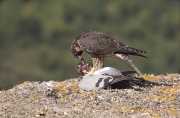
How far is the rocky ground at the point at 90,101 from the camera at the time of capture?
1072 cm

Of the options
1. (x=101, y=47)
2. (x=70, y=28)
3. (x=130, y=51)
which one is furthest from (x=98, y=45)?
(x=70, y=28)

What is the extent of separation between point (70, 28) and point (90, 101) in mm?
74645

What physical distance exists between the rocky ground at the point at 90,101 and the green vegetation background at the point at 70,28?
179ft

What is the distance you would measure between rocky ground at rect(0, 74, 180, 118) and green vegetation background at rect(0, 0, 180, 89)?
179ft

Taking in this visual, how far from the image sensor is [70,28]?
86000 mm

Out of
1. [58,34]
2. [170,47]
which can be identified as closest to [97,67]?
[170,47]

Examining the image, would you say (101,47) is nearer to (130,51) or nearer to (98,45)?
(98,45)

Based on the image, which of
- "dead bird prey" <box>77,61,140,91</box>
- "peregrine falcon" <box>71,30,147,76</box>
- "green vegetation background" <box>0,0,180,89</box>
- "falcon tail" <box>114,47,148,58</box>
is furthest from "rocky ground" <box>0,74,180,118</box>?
"green vegetation background" <box>0,0,180,89</box>

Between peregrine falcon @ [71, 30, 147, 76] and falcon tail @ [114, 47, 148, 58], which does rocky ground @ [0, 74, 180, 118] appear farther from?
peregrine falcon @ [71, 30, 147, 76]

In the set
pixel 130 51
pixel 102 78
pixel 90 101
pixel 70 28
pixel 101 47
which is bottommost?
pixel 90 101

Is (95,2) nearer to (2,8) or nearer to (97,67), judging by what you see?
(2,8)

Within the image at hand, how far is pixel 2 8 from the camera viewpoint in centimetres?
8975

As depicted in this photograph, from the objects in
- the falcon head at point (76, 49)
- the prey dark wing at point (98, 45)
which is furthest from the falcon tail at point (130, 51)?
the falcon head at point (76, 49)

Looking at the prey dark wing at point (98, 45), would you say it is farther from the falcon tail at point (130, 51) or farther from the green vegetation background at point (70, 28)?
the green vegetation background at point (70, 28)
